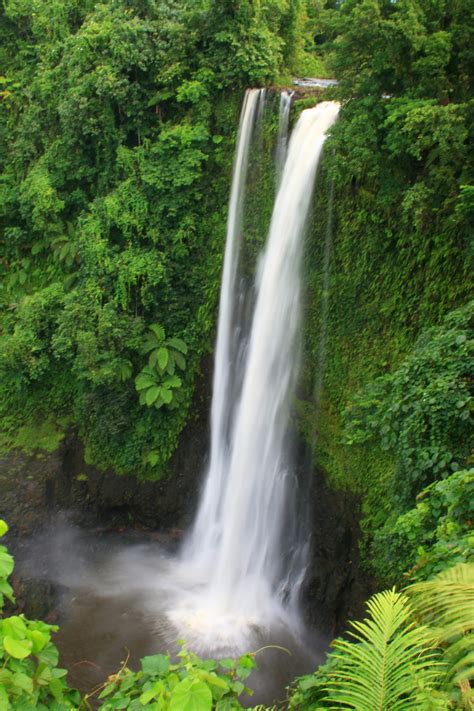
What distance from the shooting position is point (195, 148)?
9.72 meters

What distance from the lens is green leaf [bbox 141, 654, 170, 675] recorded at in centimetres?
316

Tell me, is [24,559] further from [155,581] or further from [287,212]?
[287,212]

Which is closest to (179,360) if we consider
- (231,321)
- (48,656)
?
(231,321)

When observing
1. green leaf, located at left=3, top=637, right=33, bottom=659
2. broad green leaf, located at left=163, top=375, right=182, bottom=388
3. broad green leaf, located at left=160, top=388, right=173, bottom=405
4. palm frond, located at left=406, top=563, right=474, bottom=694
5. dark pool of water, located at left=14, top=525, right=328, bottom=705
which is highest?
green leaf, located at left=3, top=637, right=33, bottom=659

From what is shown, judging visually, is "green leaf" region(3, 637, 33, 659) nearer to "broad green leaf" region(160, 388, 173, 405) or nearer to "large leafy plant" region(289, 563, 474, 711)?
"large leafy plant" region(289, 563, 474, 711)

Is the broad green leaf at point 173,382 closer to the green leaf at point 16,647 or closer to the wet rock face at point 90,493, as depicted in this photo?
the wet rock face at point 90,493

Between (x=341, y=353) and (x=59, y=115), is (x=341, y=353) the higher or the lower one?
the lower one

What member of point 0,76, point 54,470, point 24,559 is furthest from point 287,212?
point 0,76

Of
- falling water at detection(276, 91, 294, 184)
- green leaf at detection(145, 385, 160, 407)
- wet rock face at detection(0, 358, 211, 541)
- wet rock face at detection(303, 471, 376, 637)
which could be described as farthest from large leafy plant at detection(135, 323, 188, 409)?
falling water at detection(276, 91, 294, 184)

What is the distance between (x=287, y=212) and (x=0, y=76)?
8.67 meters

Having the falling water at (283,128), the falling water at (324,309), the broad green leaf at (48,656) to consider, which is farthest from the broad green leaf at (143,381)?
the broad green leaf at (48,656)

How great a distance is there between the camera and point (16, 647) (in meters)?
2.41

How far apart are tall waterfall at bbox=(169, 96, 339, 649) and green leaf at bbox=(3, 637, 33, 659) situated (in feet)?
19.7

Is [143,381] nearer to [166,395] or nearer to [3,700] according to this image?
[166,395]
